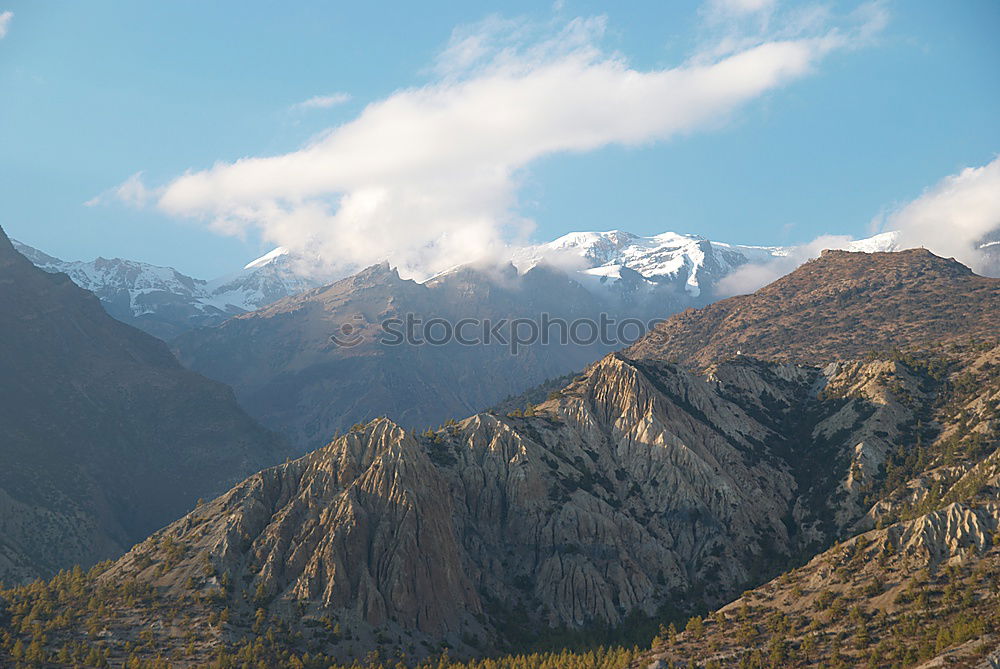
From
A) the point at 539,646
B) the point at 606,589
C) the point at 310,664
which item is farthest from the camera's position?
the point at 606,589

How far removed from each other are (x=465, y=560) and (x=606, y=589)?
30627 millimetres

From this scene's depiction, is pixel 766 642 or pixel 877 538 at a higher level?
pixel 877 538

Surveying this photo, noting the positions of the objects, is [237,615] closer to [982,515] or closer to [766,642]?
[766,642]

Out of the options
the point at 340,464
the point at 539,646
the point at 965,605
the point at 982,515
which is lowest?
the point at 539,646

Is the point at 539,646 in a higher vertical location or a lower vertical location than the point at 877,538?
lower

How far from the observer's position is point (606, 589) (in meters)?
184

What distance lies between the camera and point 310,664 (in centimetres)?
15275

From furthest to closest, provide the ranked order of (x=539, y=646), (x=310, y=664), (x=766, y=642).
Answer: (x=539, y=646) < (x=310, y=664) < (x=766, y=642)

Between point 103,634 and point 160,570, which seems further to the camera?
point 160,570

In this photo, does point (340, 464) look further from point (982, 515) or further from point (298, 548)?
point (982, 515)

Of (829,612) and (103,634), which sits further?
(103,634)

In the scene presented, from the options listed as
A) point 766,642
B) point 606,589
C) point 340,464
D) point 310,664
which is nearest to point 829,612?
point 766,642

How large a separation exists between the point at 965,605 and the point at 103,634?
143m

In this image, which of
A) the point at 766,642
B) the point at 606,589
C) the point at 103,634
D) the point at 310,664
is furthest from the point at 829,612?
the point at 103,634
